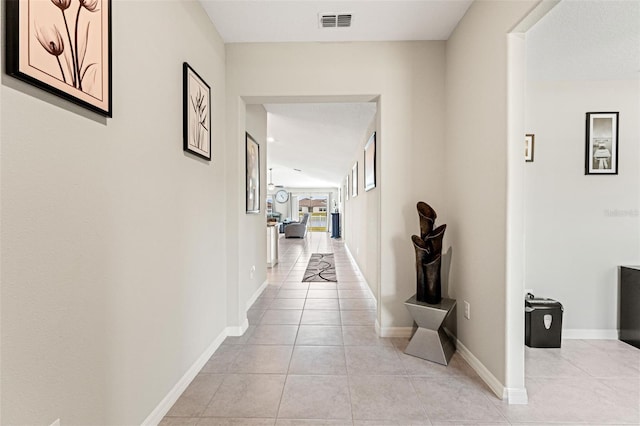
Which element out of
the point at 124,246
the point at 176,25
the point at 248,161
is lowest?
the point at 124,246

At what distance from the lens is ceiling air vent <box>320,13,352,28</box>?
233 centimetres

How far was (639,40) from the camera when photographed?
2143 millimetres

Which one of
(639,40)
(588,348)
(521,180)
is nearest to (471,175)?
(521,180)

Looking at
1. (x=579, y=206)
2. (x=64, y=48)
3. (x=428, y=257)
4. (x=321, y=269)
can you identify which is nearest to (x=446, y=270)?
(x=428, y=257)

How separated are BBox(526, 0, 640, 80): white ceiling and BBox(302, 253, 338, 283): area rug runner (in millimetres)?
3769

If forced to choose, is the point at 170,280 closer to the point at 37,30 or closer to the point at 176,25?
the point at 37,30

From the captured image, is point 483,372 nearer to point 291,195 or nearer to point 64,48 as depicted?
A: point 64,48

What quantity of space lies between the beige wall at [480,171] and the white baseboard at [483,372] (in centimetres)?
4

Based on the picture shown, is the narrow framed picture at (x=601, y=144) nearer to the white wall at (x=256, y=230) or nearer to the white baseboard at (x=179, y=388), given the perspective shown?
the white wall at (x=256, y=230)

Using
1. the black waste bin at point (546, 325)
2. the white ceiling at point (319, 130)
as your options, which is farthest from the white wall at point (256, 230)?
the black waste bin at point (546, 325)

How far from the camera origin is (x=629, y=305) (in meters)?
2.55

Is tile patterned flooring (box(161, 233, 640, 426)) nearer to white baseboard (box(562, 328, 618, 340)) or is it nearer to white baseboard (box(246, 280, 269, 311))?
white baseboard (box(562, 328, 618, 340))

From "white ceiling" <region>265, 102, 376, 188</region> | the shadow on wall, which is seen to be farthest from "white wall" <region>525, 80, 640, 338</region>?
"white ceiling" <region>265, 102, 376, 188</region>

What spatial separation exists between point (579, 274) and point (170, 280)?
3384mm
